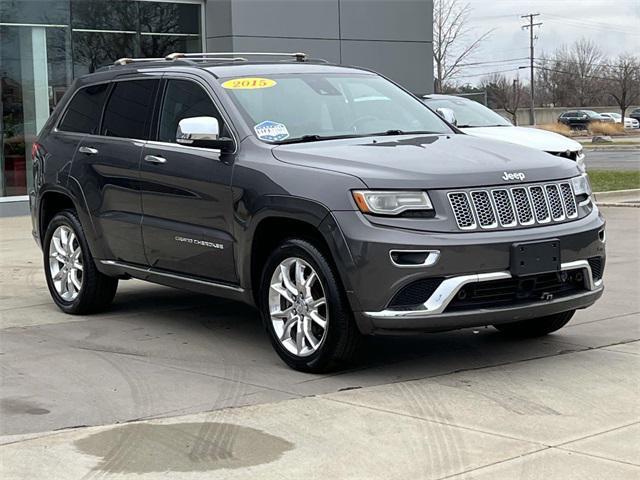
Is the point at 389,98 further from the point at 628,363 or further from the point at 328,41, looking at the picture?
the point at 328,41

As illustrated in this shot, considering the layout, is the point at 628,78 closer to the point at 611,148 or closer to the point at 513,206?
the point at 611,148

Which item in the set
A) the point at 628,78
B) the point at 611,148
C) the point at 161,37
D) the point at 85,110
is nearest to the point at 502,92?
the point at 628,78

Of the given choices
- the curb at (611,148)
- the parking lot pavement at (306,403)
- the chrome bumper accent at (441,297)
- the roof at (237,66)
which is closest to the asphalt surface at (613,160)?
the curb at (611,148)

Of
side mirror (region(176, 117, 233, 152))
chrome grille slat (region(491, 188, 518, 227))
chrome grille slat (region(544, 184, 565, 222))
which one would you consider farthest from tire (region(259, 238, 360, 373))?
chrome grille slat (region(544, 184, 565, 222))

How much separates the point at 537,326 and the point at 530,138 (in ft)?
19.5

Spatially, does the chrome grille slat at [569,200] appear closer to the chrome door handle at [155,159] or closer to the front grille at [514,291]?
the front grille at [514,291]

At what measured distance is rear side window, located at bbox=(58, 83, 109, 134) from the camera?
8148 mm

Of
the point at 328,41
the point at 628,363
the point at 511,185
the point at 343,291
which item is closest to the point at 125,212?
the point at 343,291

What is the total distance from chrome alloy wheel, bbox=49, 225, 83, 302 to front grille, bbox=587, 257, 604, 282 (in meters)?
4.00

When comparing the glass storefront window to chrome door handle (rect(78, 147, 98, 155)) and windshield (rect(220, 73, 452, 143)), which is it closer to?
chrome door handle (rect(78, 147, 98, 155))

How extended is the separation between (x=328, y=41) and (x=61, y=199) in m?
11.9

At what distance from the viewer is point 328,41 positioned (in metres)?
19.6

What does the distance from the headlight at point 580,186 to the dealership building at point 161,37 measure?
12476mm

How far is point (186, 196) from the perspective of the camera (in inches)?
271
